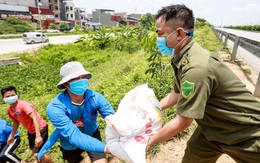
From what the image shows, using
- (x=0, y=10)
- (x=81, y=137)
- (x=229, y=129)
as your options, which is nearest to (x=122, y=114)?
(x=81, y=137)

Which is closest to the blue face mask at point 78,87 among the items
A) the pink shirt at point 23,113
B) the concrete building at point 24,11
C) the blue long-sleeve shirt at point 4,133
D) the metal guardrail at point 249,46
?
the pink shirt at point 23,113

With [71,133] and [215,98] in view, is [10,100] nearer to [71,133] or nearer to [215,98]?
[71,133]

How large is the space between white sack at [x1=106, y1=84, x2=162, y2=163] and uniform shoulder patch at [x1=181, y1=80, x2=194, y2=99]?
0.35m

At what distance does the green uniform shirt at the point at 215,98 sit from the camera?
4.08ft

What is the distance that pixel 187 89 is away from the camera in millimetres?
1256

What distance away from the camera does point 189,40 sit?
1.50 m

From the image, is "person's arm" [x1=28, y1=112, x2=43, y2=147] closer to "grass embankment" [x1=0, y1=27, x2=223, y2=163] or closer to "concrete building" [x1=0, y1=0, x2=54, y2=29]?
"grass embankment" [x1=0, y1=27, x2=223, y2=163]

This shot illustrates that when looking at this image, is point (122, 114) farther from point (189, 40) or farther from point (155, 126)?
point (189, 40)

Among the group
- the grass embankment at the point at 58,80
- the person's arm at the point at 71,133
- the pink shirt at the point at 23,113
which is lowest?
the grass embankment at the point at 58,80

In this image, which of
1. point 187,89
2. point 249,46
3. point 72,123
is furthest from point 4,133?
point 249,46

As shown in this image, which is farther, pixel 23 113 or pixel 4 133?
pixel 4 133

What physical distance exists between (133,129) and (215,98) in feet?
2.10

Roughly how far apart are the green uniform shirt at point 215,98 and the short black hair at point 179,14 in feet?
0.51

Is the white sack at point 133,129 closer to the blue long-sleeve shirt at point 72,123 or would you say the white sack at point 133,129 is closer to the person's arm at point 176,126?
the person's arm at point 176,126
